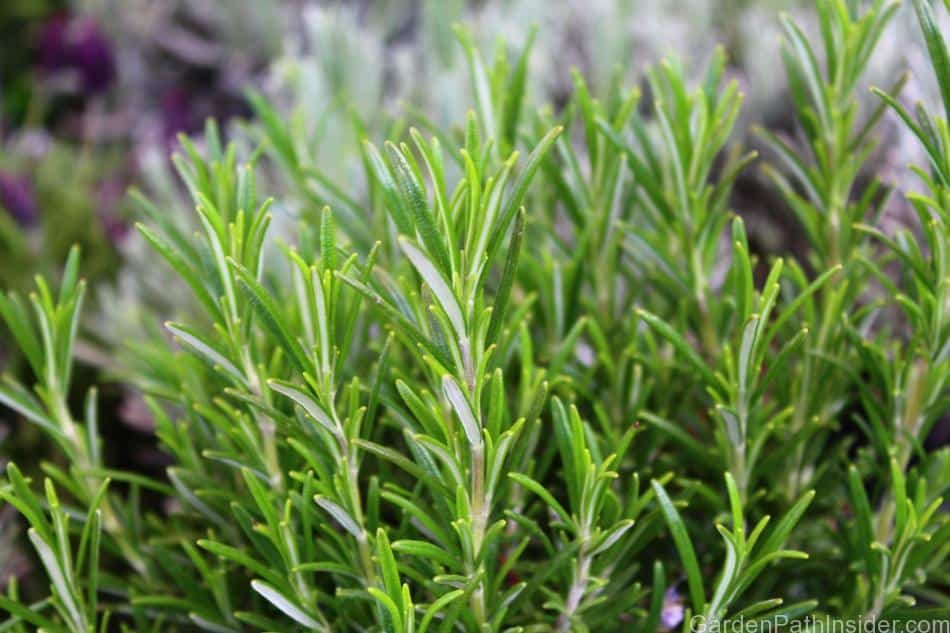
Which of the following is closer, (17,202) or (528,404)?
(528,404)

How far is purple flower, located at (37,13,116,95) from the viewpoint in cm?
139

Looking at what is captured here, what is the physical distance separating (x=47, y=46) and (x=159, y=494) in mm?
800

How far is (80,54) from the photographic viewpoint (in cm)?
139

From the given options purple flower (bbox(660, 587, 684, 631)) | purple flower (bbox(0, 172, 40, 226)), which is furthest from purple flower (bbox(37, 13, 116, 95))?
purple flower (bbox(660, 587, 684, 631))

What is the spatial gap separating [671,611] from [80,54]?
3.97ft

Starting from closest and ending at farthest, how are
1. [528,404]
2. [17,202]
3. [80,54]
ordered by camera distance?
[528,404] < [17,202] < [80,54]

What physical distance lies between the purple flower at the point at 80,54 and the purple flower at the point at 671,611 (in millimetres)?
1188

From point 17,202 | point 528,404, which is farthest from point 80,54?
point 528,404

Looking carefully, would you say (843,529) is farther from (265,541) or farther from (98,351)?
(98,351)

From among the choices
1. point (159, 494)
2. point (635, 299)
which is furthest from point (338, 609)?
point (159, 494)

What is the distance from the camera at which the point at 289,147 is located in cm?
73

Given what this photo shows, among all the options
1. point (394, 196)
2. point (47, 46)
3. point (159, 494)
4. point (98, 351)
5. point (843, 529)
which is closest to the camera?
point (394, 196)

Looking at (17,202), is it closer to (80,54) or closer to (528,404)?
(80,54)

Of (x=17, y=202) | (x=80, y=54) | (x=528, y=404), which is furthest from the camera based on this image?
(x=80, y=54)
